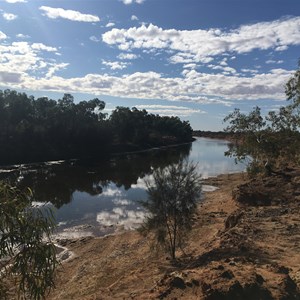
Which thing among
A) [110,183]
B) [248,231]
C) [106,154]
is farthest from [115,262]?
[106,154]

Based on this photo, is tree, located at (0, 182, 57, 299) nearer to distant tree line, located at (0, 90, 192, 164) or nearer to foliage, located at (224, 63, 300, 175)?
foliage, located at (224, 63, 300, 175)

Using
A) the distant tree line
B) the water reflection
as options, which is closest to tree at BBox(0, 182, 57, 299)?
the water reflection

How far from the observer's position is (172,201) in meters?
23.2

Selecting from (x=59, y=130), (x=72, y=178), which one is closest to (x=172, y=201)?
(x=72, y=178)

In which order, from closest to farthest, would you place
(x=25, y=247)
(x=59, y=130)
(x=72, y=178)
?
1. (x=25, y=247)
2. (x=72, y=178)
3. (x=59, y=130)

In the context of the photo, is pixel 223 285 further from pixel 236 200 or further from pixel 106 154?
pixel 106 154

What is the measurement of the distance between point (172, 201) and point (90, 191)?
29.1 meters

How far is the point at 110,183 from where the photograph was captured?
58438 millimetres

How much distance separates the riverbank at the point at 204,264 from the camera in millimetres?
12484

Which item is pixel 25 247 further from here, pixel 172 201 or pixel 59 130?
pixel 59 130

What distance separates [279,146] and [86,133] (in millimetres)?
78174

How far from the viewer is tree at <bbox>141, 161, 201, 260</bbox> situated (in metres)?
23.2

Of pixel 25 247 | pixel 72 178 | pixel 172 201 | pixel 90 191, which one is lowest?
pixel 72 178

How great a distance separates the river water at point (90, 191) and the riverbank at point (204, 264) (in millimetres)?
4364
